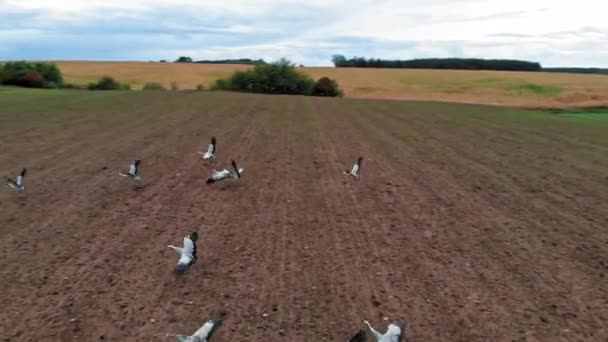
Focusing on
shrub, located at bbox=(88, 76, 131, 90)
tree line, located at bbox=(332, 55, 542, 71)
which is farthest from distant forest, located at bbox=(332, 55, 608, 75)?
shrub, located at bbox=(88, 76, 131, 90)

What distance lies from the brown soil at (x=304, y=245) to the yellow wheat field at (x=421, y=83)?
42.6 meters

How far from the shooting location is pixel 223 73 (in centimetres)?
8519

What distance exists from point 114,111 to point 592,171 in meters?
24.8

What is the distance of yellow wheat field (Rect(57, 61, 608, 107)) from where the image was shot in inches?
2327

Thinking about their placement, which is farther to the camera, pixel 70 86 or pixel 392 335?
pixel 70 86

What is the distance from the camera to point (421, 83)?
253 ft

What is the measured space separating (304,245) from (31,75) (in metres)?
67.4

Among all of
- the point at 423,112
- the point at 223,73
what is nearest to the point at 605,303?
the point at 423,112

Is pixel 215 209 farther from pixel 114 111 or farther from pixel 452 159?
pixel 114 111

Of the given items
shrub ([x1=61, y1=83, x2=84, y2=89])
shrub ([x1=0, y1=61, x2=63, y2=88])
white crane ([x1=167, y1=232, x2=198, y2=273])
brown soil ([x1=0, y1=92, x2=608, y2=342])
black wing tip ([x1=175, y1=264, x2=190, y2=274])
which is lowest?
shrub ([x1=61, y1=83, x2=84, y2=89])

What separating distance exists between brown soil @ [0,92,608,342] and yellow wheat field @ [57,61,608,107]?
42.6 meters

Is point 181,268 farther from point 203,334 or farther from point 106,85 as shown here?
point 106,85

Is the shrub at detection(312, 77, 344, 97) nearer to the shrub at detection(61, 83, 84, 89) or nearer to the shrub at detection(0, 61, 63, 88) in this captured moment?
the shrub at detection(61, 83, 84, 89)

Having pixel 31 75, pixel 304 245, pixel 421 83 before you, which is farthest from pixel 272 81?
pixel 304 245
